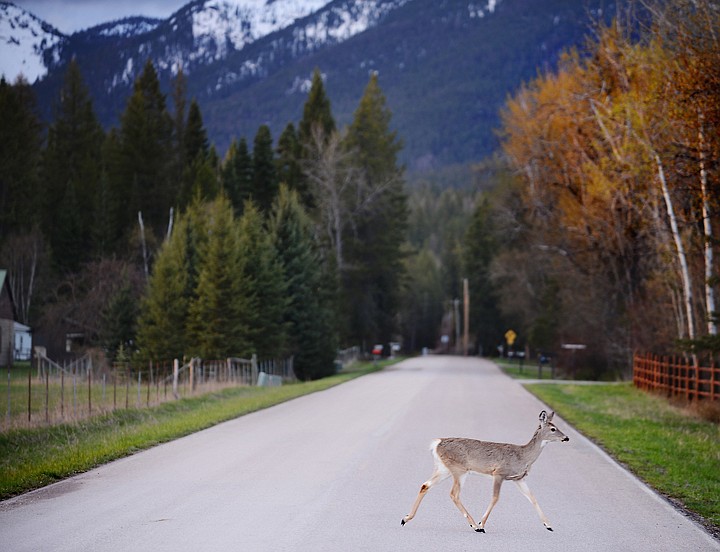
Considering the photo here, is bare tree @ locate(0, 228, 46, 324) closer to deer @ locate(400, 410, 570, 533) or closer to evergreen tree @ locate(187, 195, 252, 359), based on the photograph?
evergreen tree @ locate(187, 195, 252, 359)

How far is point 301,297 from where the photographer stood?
43.8 meters

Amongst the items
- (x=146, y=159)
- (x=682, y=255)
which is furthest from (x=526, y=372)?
(x=146, y=159)

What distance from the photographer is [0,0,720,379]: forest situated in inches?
1035

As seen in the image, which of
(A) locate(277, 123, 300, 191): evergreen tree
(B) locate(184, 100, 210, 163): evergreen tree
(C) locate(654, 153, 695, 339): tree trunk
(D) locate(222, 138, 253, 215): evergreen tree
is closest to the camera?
(C) locate(654, 153, 695, 339): tree trunk

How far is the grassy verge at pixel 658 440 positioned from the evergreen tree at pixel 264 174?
139 ft

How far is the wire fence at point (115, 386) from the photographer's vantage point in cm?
1832

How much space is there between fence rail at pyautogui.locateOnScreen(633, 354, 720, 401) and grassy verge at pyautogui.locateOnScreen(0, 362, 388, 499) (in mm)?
11516

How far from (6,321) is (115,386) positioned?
31216mm

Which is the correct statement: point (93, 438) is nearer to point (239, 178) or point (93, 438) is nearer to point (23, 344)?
point (23, 344)

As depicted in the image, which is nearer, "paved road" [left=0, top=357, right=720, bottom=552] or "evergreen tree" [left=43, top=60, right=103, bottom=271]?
"paved road" [left=0, top=357, right=720, bottom=552]

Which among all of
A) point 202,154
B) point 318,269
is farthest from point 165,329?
point 202,154

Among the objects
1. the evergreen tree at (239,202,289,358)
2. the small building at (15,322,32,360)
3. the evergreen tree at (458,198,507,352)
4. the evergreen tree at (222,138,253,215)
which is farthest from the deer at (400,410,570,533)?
the evergreen tree at (458,198,507,352)

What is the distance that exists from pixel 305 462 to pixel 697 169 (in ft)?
45.6

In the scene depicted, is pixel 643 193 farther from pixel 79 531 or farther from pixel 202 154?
pixel 202 154
